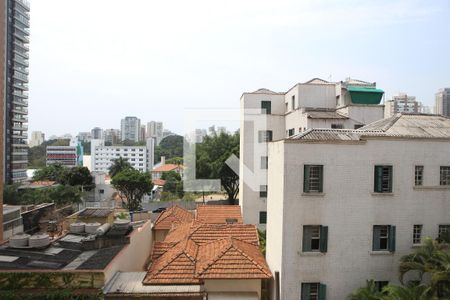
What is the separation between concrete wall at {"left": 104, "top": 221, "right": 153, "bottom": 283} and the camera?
47.0 ft

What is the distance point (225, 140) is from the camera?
43531mm

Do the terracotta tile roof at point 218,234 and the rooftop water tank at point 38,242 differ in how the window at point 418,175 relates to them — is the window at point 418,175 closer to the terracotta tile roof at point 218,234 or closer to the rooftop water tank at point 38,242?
the terracotta tile roof at point 218,234

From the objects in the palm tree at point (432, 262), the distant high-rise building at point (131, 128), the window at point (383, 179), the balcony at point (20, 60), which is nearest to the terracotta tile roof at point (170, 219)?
the window at point (383, 179)

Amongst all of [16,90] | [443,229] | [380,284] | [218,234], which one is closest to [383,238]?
[380,284]

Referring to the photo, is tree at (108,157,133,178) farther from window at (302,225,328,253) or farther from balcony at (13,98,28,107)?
window at (302,225,328,253)

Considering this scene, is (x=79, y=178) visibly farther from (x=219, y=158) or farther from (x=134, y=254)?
(x=134, y=254)

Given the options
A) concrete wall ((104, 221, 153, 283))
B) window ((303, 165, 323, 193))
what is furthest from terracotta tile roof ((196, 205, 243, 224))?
window ((303, 165, 323, 193))

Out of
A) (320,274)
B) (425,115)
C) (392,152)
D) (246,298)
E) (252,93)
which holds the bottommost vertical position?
(246,298)

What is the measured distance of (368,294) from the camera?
13.0 meters

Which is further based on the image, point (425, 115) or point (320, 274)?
point (425, 115)

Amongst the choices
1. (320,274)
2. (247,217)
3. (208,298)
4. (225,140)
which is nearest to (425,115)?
(320,274)

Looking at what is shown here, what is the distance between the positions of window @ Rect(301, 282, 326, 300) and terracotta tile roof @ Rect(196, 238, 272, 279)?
156 centimetres

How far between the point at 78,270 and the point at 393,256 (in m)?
12.6

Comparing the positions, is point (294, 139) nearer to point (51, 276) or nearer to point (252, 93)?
point (51, 276)
